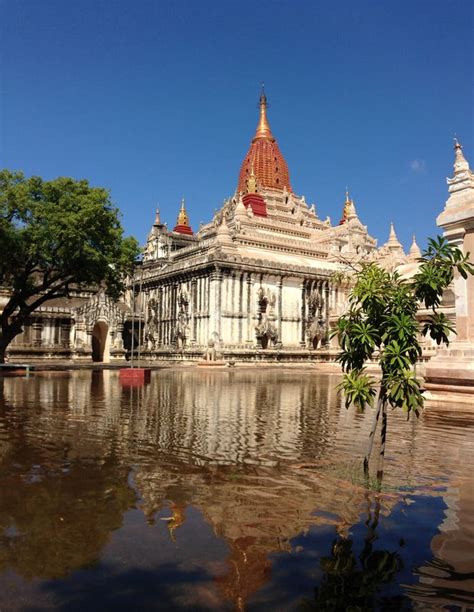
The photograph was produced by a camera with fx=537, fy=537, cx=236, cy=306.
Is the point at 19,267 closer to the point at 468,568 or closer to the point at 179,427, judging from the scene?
the point at 179,427

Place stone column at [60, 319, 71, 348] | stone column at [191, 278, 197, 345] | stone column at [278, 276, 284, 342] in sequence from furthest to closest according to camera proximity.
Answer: stone column at [278, 276, 284, 342] < stone column at [191, 278, 197, 345] < stone column at [60, 319, 71, 348]

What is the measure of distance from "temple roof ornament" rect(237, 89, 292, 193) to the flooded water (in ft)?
197

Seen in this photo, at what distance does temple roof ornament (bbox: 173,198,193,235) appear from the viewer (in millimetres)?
72938

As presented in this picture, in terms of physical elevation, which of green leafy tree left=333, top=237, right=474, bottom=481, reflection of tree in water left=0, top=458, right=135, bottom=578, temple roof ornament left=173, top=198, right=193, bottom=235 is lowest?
reflection of tree in water left=0, top=458, right=135, bottom=578

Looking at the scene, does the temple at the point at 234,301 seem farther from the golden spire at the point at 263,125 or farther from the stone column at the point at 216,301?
the golden spire at the point at 263,125

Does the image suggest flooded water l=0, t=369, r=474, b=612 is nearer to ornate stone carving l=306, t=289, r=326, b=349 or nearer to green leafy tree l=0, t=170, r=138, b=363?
green leafy tree l=0, t=170, r=138, b=363

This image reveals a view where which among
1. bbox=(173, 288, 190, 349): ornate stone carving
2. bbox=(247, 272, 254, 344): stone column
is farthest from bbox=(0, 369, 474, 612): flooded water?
bbox=(173, 288, 190, 349): ornate stone carving

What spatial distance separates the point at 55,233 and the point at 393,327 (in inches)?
921

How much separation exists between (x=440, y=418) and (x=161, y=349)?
40.8m

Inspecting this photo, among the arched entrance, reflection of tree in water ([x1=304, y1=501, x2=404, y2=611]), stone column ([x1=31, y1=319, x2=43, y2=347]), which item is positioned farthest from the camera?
the arched entrance

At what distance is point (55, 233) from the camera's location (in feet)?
87.9

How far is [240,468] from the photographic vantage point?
7.00m

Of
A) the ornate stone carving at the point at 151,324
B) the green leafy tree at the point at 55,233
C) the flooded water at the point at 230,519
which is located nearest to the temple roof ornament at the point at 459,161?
the flooded water at the point at 230,519

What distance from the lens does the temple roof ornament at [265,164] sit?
68.9 m
